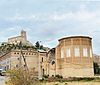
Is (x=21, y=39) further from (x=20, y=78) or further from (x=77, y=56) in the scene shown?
(x=20, y=78)

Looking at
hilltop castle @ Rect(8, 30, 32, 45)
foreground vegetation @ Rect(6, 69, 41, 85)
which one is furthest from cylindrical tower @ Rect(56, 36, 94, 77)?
hilltop castle @ Rect(8, 30, 32, 45)

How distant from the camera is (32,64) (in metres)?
88.6

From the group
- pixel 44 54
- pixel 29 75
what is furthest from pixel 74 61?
pixel 29 75

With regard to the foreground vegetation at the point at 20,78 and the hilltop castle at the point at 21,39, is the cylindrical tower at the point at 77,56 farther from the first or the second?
the hilltop castle at the point at 21,39

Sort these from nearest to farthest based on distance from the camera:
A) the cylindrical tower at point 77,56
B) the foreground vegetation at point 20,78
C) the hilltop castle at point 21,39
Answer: the foreground vegetation at point 20,78 < the cylindrical tower at point 77,56 < the hilltop castle at point 21,39

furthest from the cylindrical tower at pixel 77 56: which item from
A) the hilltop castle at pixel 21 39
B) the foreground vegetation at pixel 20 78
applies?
the hilltop castle at pixel 21 39

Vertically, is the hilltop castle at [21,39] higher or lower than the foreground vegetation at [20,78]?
higher

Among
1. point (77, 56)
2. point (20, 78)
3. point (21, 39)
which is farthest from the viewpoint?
point (21, 39)

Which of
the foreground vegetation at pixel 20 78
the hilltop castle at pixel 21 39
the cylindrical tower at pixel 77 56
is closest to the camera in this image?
the foreground vegetation at pixel 20 78

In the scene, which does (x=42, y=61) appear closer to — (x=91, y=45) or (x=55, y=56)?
(x=55, y=56)

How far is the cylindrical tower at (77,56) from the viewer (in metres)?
67.0

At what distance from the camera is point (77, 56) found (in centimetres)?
6738

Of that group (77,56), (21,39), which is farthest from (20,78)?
(21,39)

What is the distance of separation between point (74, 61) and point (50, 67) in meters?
10.1
